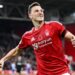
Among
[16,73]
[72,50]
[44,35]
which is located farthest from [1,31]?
[44,35]

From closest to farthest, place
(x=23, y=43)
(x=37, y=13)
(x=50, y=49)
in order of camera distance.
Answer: (x=50, y=49), (x=37, y=13), (x=23, y=43)

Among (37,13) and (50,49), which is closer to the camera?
(50,49)

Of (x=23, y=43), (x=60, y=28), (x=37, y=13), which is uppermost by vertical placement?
(x=37, y=13)

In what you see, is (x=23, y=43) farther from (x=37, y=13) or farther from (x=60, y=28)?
(x=60, y=28)

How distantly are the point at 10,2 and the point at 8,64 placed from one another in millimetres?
4415

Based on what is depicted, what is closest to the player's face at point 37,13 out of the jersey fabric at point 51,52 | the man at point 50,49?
the man at point 50,49

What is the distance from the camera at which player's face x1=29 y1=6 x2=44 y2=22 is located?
18.8ft

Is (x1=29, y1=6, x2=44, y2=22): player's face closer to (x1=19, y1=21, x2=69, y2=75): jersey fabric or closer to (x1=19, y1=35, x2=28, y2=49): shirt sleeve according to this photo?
(x1=19, y1=21, x2=69, y2=75): jersey fabric

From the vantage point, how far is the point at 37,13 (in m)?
5.82

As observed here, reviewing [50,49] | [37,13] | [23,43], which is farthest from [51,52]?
[23,43]

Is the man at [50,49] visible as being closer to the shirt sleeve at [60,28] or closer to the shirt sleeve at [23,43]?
the shirt sleeve at [60,28]

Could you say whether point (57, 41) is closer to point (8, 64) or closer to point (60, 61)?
point (60, 61)

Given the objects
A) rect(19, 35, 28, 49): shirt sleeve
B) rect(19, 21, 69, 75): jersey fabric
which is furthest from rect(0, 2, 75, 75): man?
rect(19, 35, 28, 49): shirt sleeve

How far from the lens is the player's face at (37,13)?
18.8 feet
